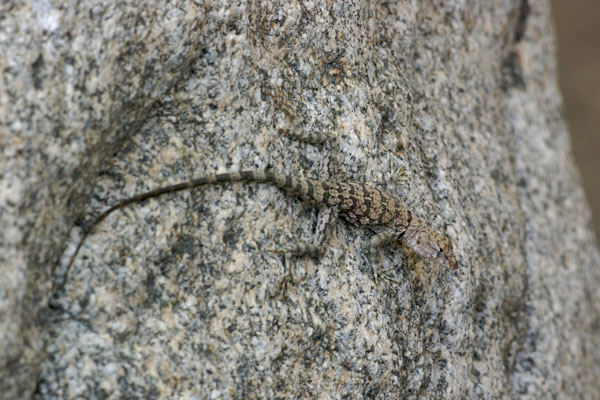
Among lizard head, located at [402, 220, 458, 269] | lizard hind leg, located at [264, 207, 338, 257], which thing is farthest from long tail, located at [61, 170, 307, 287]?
lizard head, located at [402, 220, 458, 269]

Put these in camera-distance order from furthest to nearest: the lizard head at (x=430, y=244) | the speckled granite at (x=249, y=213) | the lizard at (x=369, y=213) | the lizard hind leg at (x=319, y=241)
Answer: the lizard head at (x=430, y=244)
the lizard at (x=369, y=213)
the lizard hind leg at (x=319, y=241)
the speckled granite at (x=249, y=213)

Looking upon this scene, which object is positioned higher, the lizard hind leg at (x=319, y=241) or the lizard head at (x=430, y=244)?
the lizard head at (x=430, y=244)

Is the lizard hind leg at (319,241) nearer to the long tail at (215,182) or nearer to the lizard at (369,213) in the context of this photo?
the lizard at (369,213)

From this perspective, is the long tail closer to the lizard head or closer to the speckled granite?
the speckled granite

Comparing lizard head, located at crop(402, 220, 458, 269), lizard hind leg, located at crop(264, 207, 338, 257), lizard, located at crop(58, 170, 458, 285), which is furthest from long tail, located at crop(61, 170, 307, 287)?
lizard head, located at crop(402, 220, 458, 269)

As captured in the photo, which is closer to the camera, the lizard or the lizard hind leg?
the lizard hind leg

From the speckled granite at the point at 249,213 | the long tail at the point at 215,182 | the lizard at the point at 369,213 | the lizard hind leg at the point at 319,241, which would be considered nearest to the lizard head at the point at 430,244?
the lizard at the point at 369,213

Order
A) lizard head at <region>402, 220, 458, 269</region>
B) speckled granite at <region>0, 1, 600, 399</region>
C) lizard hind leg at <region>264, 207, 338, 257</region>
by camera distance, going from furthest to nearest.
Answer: lizard head at <region>402, 220, 458, 269</region>, lizard hind leg at <region>264, 207, 338, 257</region>, speckled granite at <region>0, 1, 600, 399</region>

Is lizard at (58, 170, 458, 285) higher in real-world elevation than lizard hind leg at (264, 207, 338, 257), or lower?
higher

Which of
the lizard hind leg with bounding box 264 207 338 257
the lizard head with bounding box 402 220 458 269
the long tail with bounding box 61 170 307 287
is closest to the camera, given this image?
the long tail with bounding box 61 170 307 287

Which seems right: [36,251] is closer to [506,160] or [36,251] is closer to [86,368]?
[86,368]
